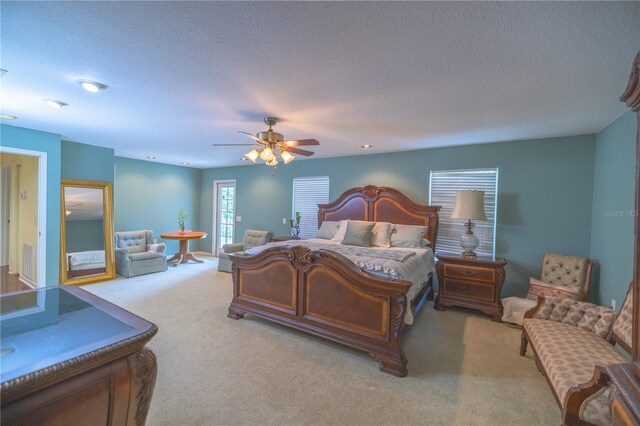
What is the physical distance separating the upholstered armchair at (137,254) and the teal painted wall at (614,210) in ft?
22.6

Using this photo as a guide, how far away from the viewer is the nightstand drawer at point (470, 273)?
142 inches

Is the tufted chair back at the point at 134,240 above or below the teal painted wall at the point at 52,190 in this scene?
below

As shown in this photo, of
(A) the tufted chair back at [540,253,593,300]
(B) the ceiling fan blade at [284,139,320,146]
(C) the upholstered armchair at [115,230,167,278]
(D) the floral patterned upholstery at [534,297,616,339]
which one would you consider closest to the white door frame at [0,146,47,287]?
(C) the upholstered armchair at [115,230,167,278]

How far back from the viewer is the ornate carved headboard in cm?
446

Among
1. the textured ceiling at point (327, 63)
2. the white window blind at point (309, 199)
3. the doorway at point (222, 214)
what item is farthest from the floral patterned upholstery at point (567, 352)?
the doorway at point (222, 214)

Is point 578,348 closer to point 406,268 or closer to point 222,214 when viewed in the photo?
point 406,268

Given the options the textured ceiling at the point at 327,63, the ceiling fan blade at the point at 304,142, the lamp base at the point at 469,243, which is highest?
the textured ceiling at the point at 327,63

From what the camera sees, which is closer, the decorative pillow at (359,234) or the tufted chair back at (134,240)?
the decorative pillow at (359,234)

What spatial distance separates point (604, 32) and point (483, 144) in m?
2.78

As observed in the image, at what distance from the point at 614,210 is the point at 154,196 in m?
8.01

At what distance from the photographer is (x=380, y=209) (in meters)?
4.79

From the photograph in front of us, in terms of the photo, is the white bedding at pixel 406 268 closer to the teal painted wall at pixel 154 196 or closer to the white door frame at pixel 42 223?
the white door frame at pixel 42 223

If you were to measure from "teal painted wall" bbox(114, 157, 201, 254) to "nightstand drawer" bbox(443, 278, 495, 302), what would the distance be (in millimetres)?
6411

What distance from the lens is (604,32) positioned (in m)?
1.53
